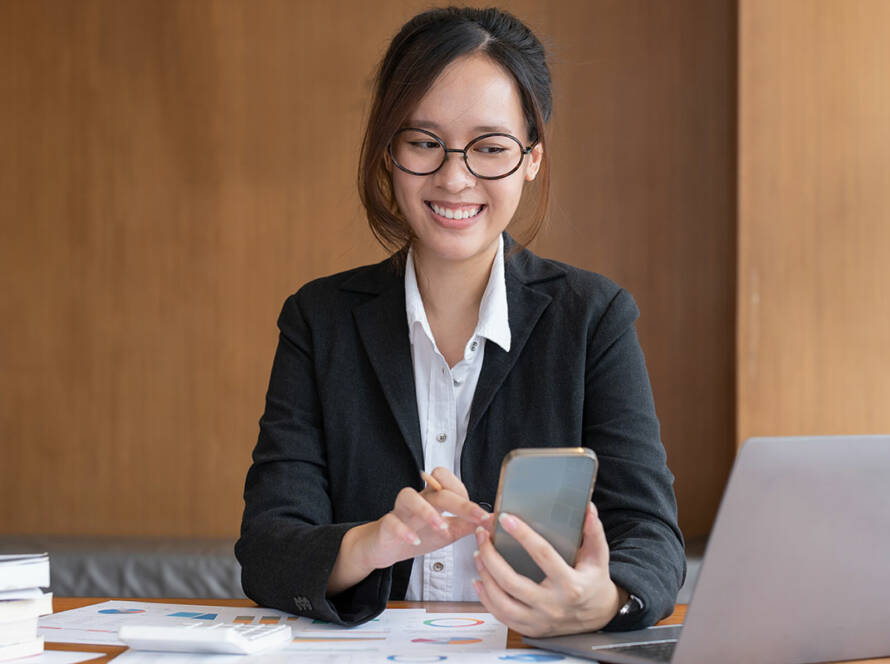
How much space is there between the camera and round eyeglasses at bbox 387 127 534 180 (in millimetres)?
1408

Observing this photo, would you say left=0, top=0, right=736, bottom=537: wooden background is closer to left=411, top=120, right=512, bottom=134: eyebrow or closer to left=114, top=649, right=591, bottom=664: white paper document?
left=411, top=120, right=512, bottom=134: eyebrow

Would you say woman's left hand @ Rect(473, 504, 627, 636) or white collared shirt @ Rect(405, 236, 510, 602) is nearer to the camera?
woman's left hand @ Rect(473, 504, 627, 636)

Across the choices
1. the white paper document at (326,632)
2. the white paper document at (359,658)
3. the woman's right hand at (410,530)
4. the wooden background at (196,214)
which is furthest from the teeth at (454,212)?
the wooden background at (196,214)

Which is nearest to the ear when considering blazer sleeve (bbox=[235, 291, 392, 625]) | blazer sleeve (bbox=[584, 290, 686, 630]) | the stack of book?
blazer sleeve (bbox=[584, 290, 686, 630])

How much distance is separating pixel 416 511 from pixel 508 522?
0.47ft

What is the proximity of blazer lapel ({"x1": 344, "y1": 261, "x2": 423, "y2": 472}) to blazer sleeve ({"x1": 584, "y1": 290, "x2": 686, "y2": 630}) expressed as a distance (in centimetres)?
26

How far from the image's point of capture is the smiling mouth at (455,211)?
1.44 metres

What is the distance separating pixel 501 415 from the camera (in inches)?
57.4

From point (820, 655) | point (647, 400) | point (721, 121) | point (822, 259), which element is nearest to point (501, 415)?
point (647, 400)

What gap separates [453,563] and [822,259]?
1.72 m

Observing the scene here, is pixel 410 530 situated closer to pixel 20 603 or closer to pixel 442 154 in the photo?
pixel 20 603

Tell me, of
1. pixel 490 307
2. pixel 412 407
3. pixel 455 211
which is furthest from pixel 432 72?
pixel 412 407

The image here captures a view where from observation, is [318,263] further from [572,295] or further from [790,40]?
[572,295]

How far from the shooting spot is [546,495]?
932 millimetres
